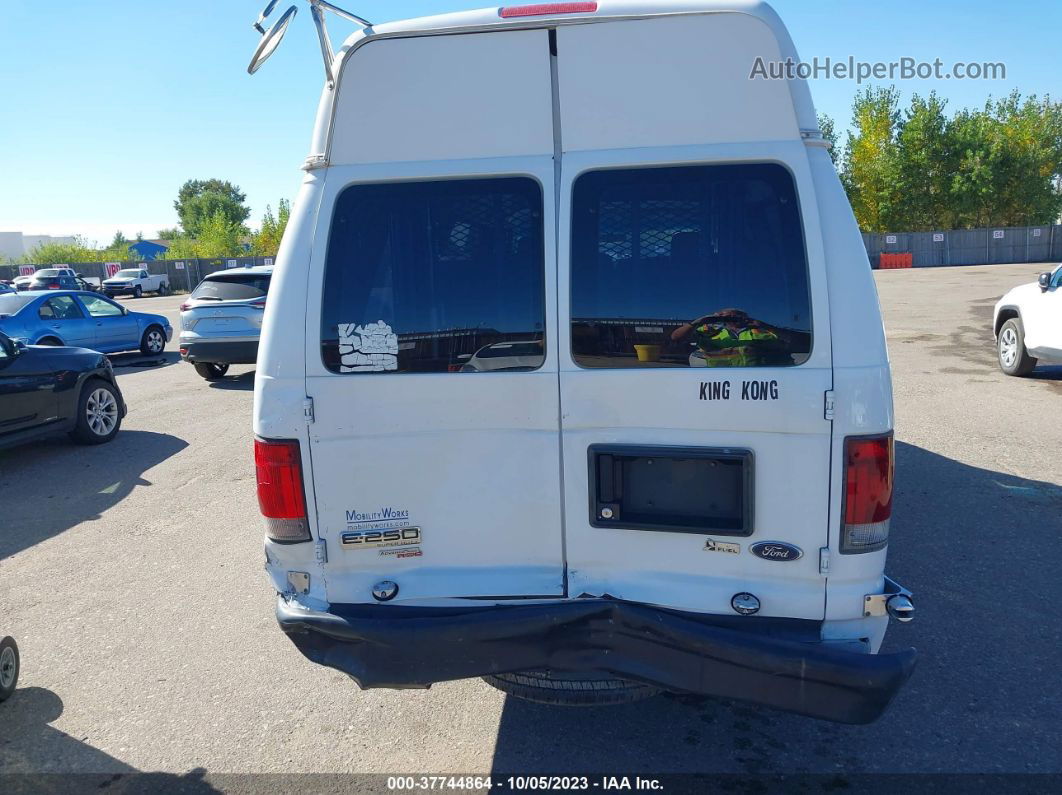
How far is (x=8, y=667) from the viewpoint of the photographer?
147 inches

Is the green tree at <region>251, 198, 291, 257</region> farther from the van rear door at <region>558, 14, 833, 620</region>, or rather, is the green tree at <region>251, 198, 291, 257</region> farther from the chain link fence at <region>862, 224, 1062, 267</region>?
the van rear door at <region>558, 14, 833, 620</region>

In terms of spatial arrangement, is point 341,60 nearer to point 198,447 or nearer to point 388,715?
point 388,715

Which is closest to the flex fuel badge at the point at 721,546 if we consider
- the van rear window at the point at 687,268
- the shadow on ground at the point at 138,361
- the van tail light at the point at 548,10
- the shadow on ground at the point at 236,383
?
the van rear window at the point at 687,268

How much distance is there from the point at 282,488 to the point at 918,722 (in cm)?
286

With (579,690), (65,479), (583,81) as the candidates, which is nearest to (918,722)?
(579,690)

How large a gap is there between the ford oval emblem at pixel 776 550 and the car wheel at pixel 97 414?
814 cm

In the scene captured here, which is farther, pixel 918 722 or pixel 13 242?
pixel 13 242

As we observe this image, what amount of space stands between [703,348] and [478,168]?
106 centimetres

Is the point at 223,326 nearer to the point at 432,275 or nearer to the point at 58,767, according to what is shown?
the point at 58,767

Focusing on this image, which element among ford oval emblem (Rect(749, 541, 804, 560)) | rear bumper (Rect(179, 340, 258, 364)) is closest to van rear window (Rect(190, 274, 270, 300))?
rear bumper (Rect(179, 340, 258, 364))

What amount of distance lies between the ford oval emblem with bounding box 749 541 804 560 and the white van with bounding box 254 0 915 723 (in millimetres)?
11

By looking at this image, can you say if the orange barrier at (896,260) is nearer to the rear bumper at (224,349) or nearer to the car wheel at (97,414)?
the rear bumper at (224,349)

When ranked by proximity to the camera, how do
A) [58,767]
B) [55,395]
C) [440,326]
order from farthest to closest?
[55,395] < [58,767] < [440,326]

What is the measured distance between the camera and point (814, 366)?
8.57ft
